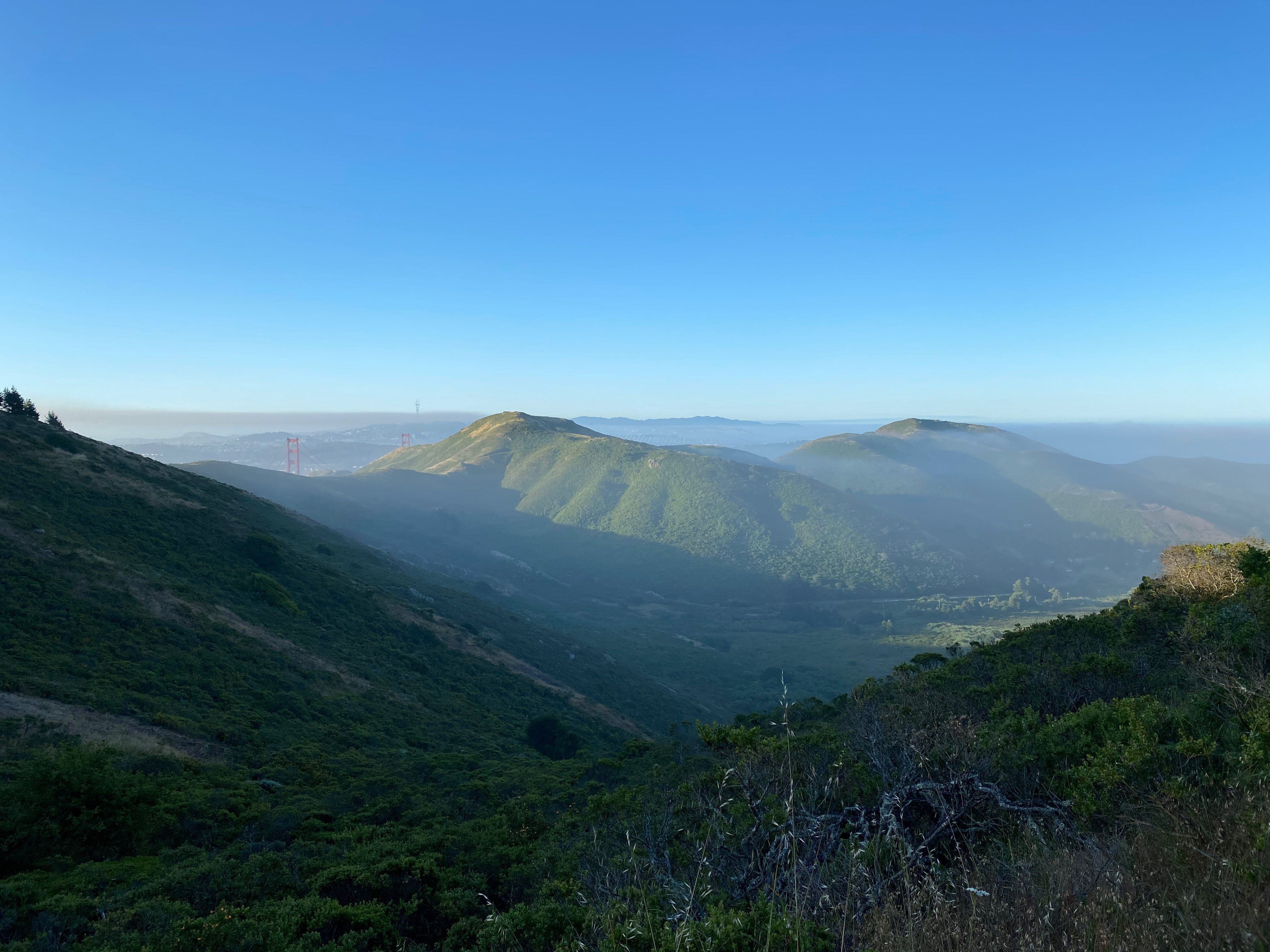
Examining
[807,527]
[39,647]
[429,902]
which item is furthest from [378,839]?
[807,527]

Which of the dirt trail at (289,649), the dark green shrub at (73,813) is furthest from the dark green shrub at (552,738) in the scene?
the dark green shrub at (73,813)

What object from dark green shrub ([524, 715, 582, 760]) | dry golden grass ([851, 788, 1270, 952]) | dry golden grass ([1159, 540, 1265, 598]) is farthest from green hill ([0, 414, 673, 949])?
dry golden grass ([1159, 540, 1265, 598])

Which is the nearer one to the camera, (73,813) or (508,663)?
(73,813)

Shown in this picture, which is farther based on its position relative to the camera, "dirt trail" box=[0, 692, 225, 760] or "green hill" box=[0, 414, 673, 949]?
"dirt trail" box=[0, 692, 225, 760]

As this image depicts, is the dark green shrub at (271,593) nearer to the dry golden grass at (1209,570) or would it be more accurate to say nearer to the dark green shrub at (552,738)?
the dark green shrub at (552,738)

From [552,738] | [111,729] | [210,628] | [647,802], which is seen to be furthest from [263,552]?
[647,802]

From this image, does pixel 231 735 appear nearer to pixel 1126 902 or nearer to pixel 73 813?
pixel 73 813

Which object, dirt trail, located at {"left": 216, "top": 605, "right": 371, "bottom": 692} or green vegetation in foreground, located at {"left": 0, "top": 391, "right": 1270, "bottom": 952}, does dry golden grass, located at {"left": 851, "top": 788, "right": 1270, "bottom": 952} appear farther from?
dirt trail, located at {"left": 216, "top": 605, "right": 371, "bottom": 692}

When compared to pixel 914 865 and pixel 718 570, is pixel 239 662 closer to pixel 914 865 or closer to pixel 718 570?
pixel 914 865

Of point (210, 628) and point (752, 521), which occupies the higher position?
point (210, 628)
